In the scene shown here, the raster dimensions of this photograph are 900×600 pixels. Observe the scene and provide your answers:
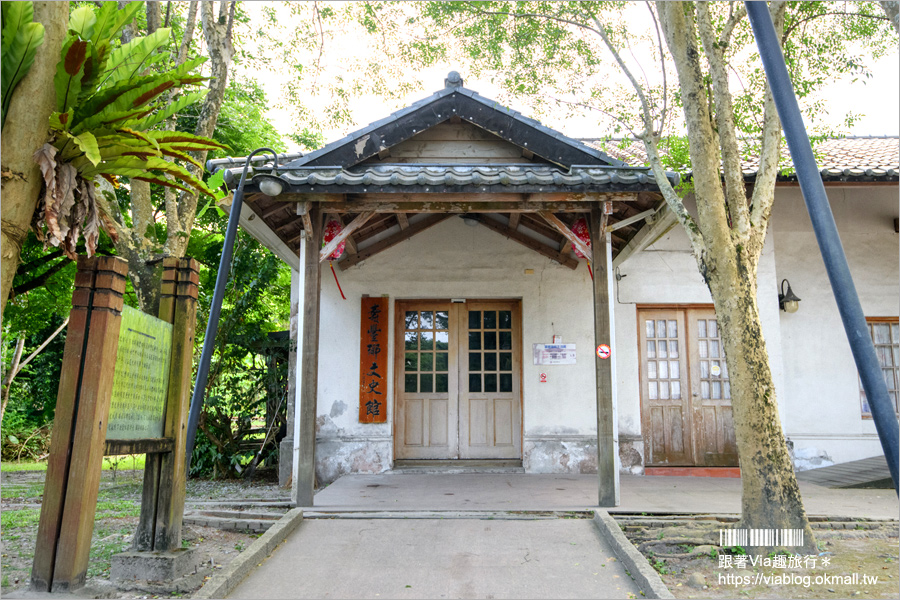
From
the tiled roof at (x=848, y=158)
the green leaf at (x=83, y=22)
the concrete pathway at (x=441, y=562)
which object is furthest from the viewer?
the tiled roof at (x=848, y=158)

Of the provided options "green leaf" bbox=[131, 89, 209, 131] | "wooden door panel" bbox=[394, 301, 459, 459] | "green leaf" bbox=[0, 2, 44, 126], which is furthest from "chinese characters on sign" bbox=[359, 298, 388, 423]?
"green leaf" bbox=[0, 2, 44, 126]

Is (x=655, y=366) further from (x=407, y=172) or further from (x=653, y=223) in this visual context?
(x=407, y=172)

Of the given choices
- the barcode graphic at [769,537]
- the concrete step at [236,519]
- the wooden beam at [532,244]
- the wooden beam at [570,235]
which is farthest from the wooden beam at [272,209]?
the barcode graphic at [769,537]

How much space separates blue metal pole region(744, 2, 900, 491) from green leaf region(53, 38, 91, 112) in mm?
2833

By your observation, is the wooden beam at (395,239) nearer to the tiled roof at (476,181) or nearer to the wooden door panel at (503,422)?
the wooden door panel at (503,422)

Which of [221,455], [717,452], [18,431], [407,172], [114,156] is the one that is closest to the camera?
[114,156]

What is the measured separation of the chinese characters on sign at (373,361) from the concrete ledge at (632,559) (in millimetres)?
3492

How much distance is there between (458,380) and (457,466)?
1.12m

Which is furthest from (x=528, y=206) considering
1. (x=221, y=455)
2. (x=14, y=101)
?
(x=221, y=455)

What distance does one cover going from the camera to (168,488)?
158 inches

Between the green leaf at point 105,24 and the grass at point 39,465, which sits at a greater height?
the green leaf at point 105,24

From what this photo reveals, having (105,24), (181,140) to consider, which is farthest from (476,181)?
(105,24)

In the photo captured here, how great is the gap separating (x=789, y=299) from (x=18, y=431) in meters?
15.0

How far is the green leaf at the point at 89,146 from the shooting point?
2254mm
